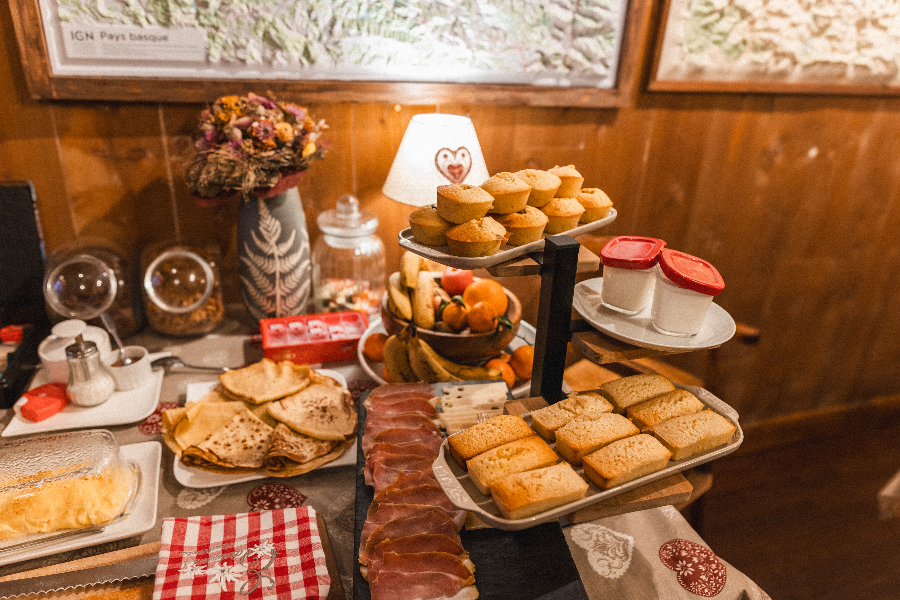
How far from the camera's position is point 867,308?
293 cm

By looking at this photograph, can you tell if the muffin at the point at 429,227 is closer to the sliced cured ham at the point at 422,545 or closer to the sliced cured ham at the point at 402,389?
the sliced cured ham at the point at 402,389

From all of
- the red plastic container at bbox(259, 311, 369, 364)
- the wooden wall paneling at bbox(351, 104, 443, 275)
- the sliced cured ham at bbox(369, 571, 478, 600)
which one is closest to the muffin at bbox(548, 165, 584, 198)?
the sliced cured ham at bbox(369, 571, 478, 600)

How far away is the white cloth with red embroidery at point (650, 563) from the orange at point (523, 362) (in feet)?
1.57

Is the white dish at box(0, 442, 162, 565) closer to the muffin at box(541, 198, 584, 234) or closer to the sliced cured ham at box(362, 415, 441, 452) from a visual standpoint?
the sliced cured ham at box(362, 415, 441, 452)

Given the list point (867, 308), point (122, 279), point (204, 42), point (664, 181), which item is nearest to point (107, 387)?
point (122, 279)

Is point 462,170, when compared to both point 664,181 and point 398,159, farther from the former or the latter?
point 664,181

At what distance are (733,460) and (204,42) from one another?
9.39 feet

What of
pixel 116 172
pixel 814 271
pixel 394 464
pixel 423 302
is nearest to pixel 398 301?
pixel 423 302

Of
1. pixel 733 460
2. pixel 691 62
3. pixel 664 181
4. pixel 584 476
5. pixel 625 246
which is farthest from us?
pixel 733 460

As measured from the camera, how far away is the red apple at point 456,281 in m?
1.71

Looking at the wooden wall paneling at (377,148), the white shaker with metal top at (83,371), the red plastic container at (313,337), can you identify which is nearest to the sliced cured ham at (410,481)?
the red plastic container at (313,337)

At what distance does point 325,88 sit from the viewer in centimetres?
185

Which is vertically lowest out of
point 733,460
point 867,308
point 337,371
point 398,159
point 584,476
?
point 733,460

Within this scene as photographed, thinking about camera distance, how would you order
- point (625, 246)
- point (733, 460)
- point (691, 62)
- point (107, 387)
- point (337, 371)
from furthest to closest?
point (733, 460)
point (691, 62)
point (337, 371)
point (107, 387)
point (625, 246)
